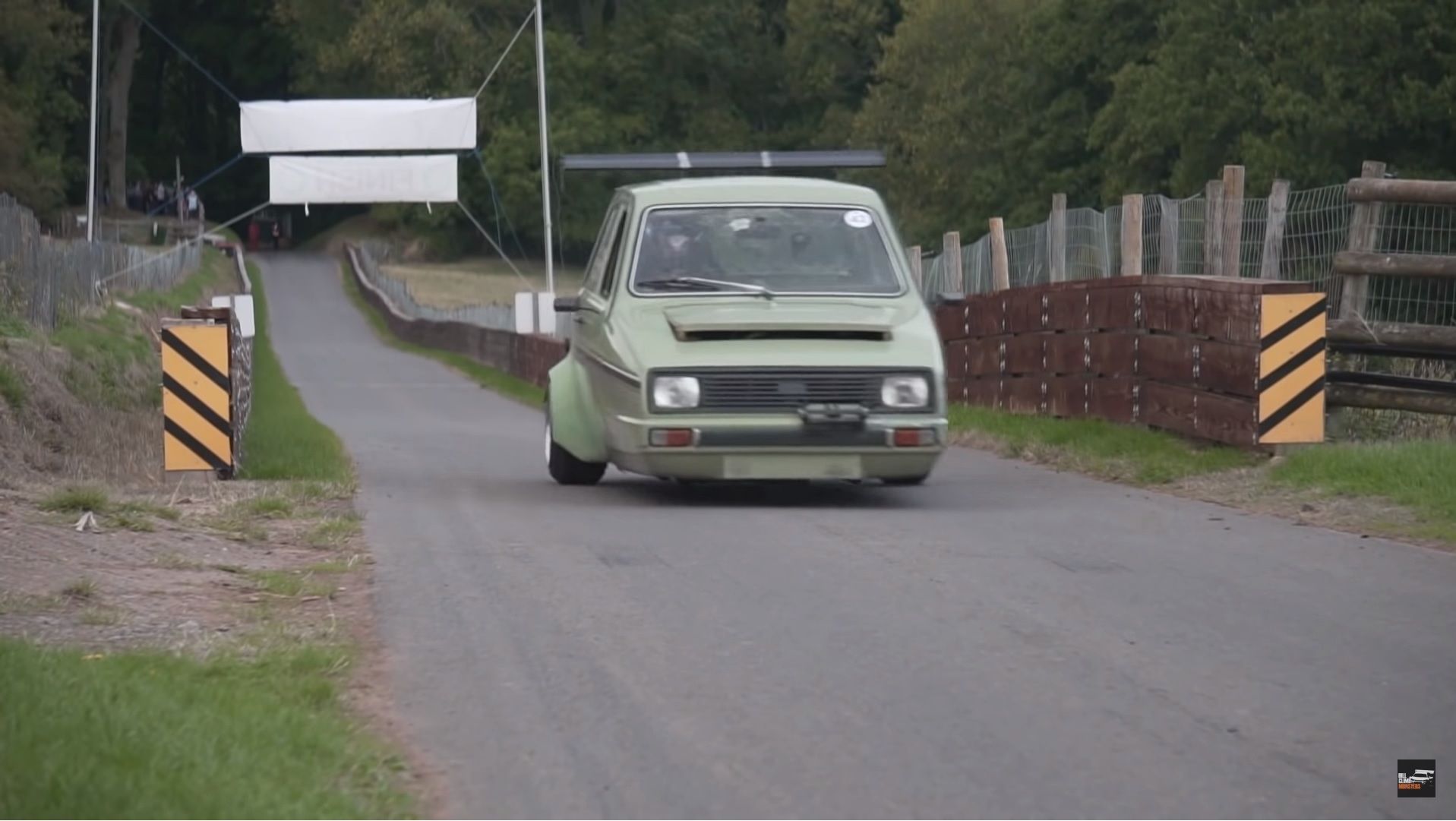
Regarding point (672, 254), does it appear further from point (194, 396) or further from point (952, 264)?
point (952, 264)

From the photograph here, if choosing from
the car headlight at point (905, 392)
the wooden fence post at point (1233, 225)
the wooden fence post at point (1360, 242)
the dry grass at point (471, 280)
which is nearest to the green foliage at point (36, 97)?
the dry grass at point (471, 280)

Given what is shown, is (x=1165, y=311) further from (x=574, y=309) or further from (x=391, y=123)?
(x=391, y=123)

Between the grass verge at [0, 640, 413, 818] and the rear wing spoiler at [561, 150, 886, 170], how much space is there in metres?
9.39

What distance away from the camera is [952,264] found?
2422 centimetres

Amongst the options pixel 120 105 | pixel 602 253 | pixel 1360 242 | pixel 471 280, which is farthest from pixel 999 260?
pixel 120 105

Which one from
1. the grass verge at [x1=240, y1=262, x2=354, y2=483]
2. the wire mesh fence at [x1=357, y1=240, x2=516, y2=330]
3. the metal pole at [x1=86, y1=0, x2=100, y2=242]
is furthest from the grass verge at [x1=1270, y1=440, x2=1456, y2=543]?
the wire mesh fence at [x1=357, y1=240, x2=516, y2=330]

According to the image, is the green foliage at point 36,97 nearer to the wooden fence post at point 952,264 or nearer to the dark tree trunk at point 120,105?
the dark tree trunk at point 120,105

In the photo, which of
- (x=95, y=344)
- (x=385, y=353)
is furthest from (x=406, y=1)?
(x=95, y=344)

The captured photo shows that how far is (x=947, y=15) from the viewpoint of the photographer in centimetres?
8250

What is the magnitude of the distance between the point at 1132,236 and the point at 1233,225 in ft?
6.11

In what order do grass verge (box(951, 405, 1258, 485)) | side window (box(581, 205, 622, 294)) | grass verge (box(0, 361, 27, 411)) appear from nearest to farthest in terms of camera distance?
1. grass verge (box(951, 405, 1258, 485))
2. side window (box(581, 205, 622, 294))
3. grass verge (box(0, 361, 27, 411))

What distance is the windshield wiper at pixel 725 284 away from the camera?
13.2 metres

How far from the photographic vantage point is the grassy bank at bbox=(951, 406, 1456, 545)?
1160cm

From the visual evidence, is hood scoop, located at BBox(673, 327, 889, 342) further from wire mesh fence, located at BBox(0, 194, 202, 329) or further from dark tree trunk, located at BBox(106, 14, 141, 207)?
dark tree trunk, located at BBox(106, 14, 141, 207)
